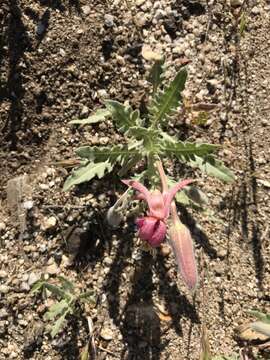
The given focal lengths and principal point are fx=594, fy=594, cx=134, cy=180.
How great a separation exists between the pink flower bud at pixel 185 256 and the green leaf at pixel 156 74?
3.02ft

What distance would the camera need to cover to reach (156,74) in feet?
10.6

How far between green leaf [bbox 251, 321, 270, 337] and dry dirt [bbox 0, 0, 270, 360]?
0.83 feet

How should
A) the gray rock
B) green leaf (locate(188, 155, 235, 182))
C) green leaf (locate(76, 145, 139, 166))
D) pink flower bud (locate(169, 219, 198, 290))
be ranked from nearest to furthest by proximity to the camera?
1. pink flower bud (locate(169, 219, 198, 290))
2. green leaf (locate(76, 145, 139, 166))
3. green leaf (locate(188, 155, 235, 182))
4. the gray rock

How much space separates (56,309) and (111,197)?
27.1 inches

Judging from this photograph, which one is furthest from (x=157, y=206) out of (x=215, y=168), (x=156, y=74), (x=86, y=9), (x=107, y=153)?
(x=86, y=9)

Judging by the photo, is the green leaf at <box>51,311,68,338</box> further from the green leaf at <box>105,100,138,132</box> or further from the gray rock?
the gray rock

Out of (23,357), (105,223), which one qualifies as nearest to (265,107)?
(105,223)

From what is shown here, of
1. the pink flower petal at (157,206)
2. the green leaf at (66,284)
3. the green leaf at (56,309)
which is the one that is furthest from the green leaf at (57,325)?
the pink flower petal at (157,206)

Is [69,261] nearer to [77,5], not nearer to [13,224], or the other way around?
[13,224]

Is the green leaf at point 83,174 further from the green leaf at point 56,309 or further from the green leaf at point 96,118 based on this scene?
the green leaf at point 56,309

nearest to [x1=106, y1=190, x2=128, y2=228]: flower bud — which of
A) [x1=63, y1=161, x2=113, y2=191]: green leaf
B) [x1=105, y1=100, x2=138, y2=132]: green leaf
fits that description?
[x1=63, y1=161, x2=113, y2=191]: green leaf

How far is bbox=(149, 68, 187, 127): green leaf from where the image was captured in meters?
2.97

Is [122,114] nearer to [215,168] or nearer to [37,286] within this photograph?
[215,168]

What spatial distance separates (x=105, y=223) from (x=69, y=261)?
29cm
